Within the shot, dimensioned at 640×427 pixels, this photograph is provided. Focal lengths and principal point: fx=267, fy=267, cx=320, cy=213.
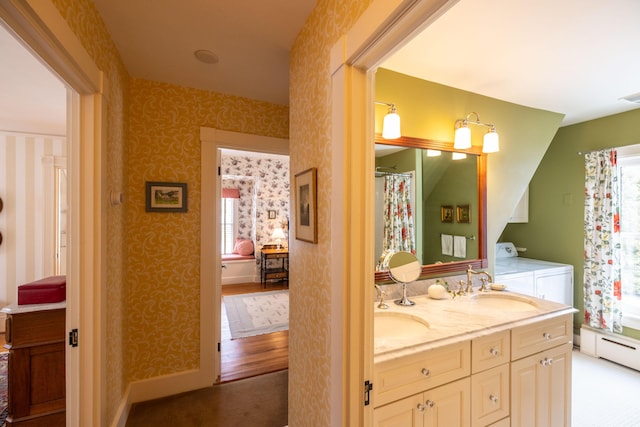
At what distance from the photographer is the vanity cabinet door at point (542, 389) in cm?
148

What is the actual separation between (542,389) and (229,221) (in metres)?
5.87

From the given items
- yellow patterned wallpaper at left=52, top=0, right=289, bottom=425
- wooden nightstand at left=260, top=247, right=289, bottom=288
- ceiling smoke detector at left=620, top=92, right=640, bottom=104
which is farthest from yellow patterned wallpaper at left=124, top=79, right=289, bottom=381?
ceiling smoke detector at left=620, top=92, right=640, bottom=104

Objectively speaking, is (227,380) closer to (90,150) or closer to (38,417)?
(38,417)

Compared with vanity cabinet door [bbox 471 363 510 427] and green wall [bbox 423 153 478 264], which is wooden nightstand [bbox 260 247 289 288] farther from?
vanity cabinet door [bbox 471 363 510 427]

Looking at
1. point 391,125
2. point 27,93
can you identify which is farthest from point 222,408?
point 27,93

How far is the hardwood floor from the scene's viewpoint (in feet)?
8.31

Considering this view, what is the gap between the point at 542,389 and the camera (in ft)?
5.15

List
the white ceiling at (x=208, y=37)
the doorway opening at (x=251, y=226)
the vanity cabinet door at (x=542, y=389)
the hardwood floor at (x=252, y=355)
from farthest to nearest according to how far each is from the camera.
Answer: the doorway opening at (x=251, y=226)
the hardwood floor at (x=252, y=355)
the vanity cabinet door at (x=542, y=389)
the white ceiling at (x=208, y=37)

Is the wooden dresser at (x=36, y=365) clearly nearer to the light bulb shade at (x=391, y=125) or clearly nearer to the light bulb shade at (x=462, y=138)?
the light bulb shade at (x=391, y=125)

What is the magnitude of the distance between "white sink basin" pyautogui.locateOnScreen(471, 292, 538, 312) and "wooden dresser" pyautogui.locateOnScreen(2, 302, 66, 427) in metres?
2.74

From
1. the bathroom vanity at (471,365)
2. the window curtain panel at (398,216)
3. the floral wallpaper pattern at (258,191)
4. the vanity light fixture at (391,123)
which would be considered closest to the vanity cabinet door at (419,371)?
the bathroom vanity at (471,365)

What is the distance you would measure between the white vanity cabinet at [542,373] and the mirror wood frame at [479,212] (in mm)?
653

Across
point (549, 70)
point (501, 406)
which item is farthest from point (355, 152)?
point (549, 70)

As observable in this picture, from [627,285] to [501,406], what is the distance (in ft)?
8.70
